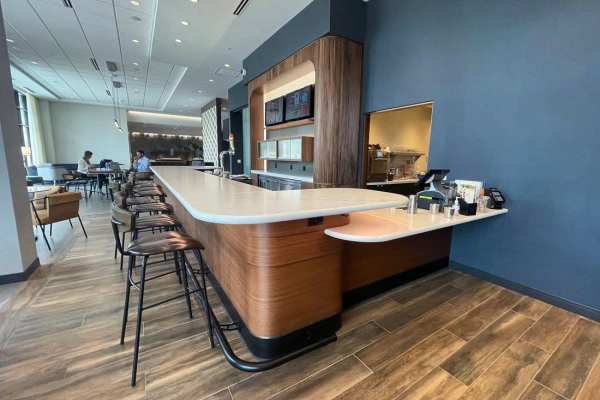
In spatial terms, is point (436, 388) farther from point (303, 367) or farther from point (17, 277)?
point (17, 277)

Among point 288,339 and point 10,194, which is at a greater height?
point 10,194

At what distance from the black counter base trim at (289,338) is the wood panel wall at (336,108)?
2.48 metres

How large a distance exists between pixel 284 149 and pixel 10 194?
3912 mm

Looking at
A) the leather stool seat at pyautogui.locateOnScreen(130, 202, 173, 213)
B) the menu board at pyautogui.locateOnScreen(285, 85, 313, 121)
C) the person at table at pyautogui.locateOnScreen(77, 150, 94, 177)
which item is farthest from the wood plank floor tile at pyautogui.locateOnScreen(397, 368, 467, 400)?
the person at table at pyautogui.locateOnScreen(77, 150, 94, 177)

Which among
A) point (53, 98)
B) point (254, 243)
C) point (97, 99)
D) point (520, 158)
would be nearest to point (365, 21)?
point (520, 158)

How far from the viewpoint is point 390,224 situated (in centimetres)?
201

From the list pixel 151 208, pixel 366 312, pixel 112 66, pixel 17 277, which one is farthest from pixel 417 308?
pixel 112 66

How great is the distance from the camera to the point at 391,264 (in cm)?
258

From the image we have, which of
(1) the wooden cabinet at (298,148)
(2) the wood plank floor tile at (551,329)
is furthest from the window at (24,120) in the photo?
(2) the wood plank floor tile at (551,329)

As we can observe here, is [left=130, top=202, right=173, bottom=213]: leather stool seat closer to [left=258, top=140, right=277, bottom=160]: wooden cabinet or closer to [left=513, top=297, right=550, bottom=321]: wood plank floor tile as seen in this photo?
[left=258, top=140, right=277, bottom=160]: wooden cabinet

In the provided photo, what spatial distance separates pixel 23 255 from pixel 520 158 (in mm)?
5118

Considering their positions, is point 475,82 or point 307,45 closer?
point 475,82

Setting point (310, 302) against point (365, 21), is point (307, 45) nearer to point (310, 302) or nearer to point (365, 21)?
point (365, 21)

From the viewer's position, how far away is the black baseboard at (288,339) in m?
1.67
